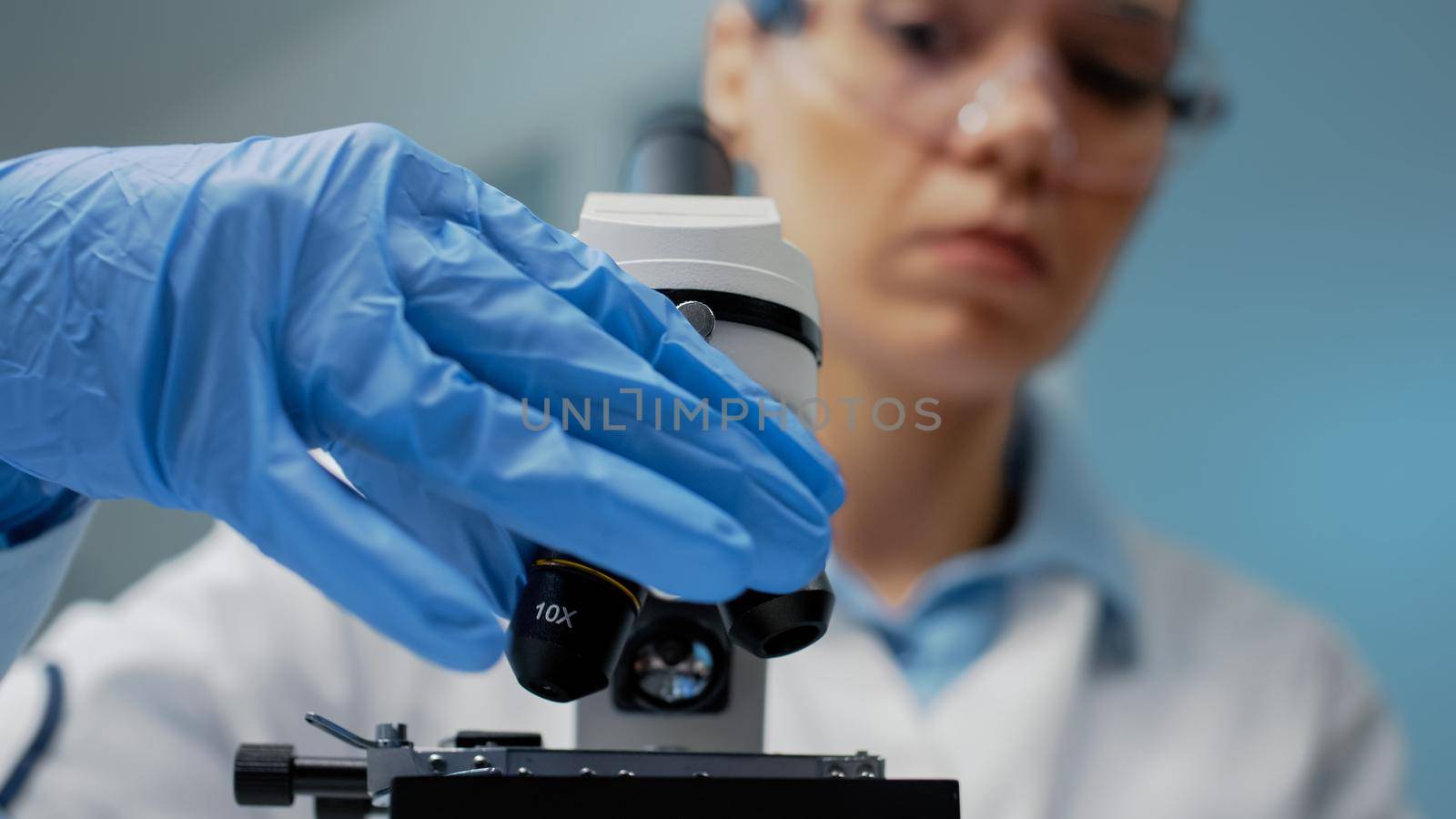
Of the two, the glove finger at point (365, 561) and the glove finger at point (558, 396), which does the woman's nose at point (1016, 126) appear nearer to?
the glove finger at point (558, 396)

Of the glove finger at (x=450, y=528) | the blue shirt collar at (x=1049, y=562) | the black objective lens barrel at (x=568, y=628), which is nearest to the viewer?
the black objective lens barrel at (x=568, y=628)

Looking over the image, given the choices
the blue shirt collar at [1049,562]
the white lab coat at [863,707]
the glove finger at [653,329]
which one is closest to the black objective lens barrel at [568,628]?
the glove finger at [653,329]

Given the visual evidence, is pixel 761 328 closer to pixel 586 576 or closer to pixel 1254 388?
pixel 586 576

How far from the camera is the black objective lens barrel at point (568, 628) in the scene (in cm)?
53

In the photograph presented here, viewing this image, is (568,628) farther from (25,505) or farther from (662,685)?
(25,505)

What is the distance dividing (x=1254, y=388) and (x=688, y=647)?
55.6 inches

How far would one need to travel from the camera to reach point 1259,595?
145 centimetres

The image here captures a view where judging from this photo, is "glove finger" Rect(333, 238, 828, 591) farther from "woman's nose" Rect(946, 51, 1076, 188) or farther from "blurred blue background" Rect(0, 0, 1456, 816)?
"blurred blue background" Rect(0, 0, 1456, 816)

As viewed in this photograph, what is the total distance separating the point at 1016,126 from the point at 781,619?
70 centimetres

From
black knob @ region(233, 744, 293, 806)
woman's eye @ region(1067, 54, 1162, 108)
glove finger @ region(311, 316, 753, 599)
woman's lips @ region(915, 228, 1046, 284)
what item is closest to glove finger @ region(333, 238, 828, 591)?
glove finger @ region(311, 316, 753, 599)

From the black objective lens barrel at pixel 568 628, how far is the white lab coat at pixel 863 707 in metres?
0.59

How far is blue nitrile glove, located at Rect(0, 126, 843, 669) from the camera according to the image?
0.56 m

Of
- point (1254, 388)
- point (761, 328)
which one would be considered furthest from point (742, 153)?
point (1254, 388)

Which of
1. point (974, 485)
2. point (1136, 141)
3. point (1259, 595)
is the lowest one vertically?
point (1259, 595)
